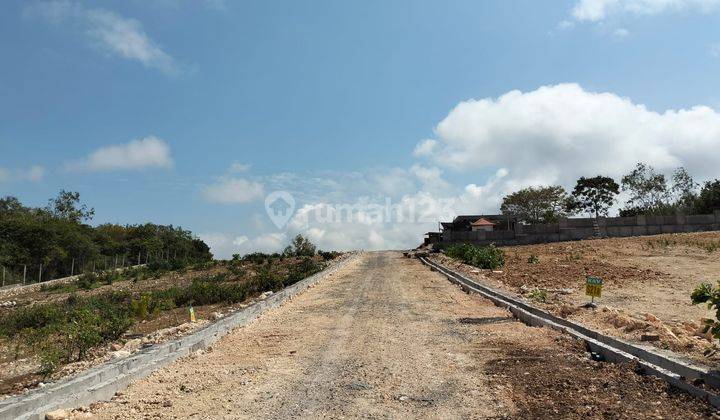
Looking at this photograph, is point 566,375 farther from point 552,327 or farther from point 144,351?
point 144,351

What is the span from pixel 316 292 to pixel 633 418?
15816mm

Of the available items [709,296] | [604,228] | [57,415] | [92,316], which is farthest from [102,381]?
[604,228]

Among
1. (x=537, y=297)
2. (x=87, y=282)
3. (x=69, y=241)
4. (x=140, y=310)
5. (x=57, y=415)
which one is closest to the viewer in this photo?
(x=57, y=415)

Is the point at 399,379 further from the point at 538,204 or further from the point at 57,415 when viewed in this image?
the point at 538,204

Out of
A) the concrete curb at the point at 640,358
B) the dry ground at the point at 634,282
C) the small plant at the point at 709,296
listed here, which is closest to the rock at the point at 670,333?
the dry ground at the point at 634,282

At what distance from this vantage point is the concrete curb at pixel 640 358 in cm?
521

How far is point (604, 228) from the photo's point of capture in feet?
130

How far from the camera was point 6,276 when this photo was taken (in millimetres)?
45000

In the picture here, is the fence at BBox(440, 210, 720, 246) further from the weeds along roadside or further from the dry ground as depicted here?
the weeds along roadside

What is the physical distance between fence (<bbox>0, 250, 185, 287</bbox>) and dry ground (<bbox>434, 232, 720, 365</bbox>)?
39.7 meters

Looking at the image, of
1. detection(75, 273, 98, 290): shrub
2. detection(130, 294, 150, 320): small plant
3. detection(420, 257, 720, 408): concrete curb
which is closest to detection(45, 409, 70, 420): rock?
detection(420, 257, 720, 408): concrete curb

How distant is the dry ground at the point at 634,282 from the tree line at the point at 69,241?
33658 mm

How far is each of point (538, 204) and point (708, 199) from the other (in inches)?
777

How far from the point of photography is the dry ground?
313 inches
